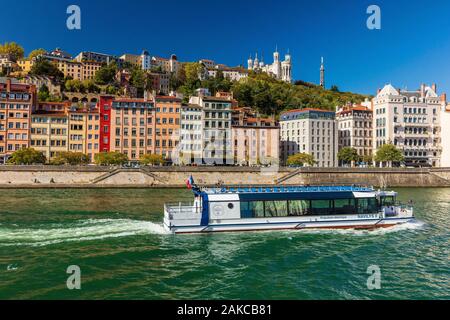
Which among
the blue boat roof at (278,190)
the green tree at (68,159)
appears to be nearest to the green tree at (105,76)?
the green tree at (68,159)

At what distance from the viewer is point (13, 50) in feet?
579

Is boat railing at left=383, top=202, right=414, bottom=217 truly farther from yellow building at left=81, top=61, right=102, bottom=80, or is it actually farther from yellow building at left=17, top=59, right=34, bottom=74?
yellow building at left=17, top=59, right=34, bottom=74

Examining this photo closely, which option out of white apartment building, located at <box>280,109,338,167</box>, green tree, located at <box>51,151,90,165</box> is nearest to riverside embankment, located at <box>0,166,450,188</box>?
green tree, located at <box>51,151,90,165</box>

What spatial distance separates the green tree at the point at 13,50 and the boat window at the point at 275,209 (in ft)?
572

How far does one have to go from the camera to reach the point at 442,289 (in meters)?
19.6

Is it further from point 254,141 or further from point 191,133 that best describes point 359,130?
point 191,133

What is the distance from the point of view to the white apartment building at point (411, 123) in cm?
10569

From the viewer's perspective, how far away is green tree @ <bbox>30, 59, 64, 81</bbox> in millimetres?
147625

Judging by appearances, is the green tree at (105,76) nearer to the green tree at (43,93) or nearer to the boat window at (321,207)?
the green tree at (43,93)

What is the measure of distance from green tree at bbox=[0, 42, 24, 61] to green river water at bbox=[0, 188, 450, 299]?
163694 mm

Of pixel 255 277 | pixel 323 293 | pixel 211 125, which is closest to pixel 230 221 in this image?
pixel 255 277

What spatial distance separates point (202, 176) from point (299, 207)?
4750 cm

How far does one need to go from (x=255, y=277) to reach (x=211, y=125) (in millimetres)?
77886
